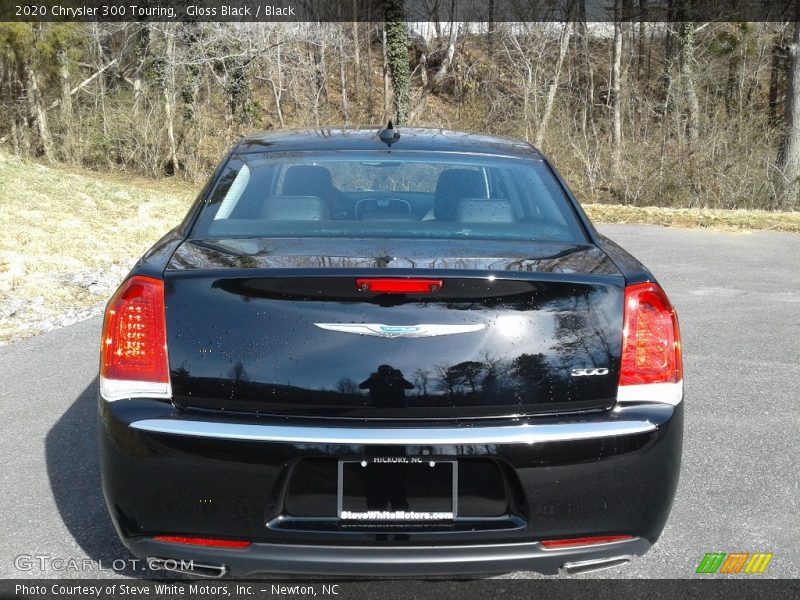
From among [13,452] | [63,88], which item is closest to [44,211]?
[13,452]

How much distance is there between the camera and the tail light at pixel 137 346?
254cm

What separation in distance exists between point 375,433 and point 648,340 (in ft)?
3.03

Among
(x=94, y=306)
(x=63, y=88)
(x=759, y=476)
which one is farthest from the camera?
(x=63, y=88)

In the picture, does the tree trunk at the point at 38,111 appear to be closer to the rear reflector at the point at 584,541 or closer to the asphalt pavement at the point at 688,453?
the asphalt pavement at the point at 688,453

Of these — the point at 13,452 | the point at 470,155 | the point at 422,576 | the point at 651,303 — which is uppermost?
the point at 470,155

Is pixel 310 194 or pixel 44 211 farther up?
pixel 310 194

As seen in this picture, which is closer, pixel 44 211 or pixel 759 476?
pixel 759 476

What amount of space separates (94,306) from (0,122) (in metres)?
24.4

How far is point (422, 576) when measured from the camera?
2.48m

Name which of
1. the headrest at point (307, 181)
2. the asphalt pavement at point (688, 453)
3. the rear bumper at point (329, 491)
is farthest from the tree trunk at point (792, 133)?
the rear bumper at point (329, 491)

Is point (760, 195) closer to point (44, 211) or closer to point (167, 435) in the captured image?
point (44, 211)

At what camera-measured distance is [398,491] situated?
2453 mm

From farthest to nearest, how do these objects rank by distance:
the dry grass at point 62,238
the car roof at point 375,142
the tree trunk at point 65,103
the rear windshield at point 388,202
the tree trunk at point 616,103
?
1. the tree trunk at point 65,103
2. the tree trunk at point 616,103
3. the dry grass at point 62,238
4. the car roof at point 375,142
5. the rear windshield at point 388,202

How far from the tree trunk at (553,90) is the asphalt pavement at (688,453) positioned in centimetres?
1728
